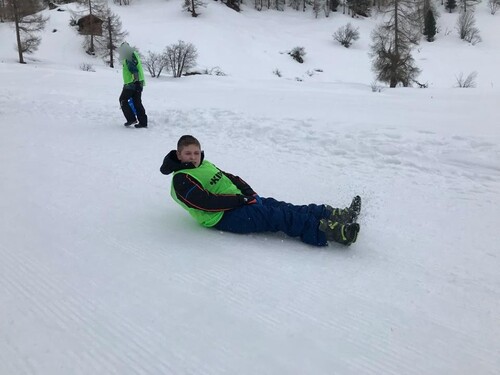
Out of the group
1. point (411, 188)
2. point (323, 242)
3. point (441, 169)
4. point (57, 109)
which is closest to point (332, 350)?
point (323, 242)

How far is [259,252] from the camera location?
2979 millimetres

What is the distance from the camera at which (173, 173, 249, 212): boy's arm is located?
3146mm

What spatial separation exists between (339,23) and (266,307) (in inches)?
1893

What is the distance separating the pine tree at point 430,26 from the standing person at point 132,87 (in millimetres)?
43885

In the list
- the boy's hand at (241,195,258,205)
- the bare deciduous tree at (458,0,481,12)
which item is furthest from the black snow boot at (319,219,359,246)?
the bare deciduous tree at (458,0,481,12)

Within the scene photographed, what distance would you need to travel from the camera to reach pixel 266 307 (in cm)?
231

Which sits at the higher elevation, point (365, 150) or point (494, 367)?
point (365, 150)

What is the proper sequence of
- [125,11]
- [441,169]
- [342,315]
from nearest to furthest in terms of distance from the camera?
[342,315] < [441,169] < [125,11]

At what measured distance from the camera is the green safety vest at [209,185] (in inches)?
128

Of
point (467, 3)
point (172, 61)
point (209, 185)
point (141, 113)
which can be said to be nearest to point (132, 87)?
point (141, 113)

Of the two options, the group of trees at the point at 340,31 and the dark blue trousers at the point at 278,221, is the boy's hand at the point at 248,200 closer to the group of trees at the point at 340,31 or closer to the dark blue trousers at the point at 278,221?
the dark blue trousers at the point at 278,221

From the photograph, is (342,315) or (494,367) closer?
A: (494,367)

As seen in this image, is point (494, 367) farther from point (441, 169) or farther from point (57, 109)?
point (57, 109)

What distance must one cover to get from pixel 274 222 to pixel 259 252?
280mm
